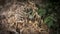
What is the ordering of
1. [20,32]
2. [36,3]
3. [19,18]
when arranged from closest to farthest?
[20,32] → [19,18] → [36,3]

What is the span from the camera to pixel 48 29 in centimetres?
Answer: 439

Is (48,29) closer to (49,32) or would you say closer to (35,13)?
(49,32)

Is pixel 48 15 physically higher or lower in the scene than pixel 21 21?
higher

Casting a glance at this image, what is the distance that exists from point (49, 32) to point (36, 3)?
1.04m

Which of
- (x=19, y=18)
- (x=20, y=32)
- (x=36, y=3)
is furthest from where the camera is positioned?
(x=36, y=3)

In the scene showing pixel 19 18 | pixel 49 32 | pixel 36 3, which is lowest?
pixel 49 32

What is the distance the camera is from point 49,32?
4.34 metres

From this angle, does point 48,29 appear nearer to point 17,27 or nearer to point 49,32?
point 49,32

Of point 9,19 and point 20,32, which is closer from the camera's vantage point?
point 20,32

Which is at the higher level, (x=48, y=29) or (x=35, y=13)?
(x=35, y=13)

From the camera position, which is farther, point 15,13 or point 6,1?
point 6,1

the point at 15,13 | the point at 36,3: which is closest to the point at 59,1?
the point at 36,3

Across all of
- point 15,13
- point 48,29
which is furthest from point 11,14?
point 48,29

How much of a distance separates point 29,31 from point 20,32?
23 centimetres
